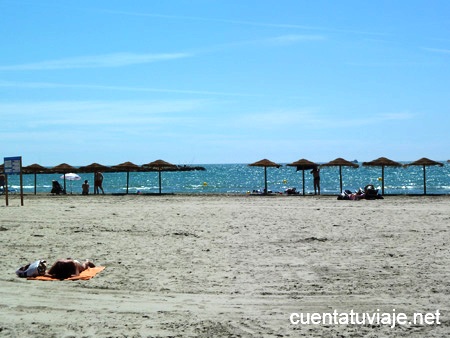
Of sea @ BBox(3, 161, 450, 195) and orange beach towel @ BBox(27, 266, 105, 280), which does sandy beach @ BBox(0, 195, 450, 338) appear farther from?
sea @ BBox(3, 161, 450, 195)

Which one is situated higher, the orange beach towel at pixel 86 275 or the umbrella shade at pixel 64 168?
the umbrella shade at pixel 64 168

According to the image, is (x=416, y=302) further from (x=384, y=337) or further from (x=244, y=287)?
(x=244, y=287)

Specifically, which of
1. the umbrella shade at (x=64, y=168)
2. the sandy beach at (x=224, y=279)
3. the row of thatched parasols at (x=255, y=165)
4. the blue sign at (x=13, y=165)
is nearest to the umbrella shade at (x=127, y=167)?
the row of thatched parasols at (x=255, y=165)

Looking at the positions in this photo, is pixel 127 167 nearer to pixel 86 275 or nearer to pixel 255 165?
pixel 255 165

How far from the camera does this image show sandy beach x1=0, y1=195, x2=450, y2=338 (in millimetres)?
5410

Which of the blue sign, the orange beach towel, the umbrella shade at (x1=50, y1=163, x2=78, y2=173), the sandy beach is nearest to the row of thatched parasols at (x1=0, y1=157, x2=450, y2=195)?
the umbrella shade at (x1=50, y1=163, x2=78, y2=173)

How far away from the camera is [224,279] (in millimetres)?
7324

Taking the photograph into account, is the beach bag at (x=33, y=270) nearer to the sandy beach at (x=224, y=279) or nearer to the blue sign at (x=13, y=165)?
A: the sandy beach at (x=224, y=279)

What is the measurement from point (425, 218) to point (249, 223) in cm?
466

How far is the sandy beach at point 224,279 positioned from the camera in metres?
5.41

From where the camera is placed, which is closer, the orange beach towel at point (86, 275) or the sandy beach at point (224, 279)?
the sandy beach at point (224, 279)

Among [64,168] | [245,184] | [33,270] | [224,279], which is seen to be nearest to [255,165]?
[64,168]

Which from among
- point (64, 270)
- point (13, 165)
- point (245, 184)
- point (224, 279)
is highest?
point (13, 165)

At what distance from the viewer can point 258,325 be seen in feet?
17.7
